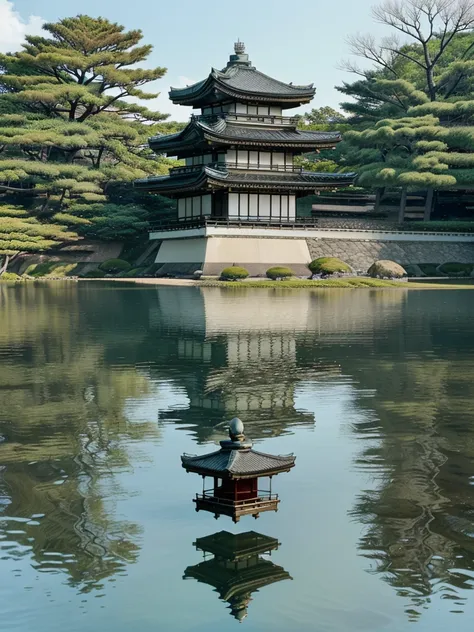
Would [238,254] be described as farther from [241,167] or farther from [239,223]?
[241,167]

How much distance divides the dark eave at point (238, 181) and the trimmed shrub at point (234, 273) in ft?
21.6

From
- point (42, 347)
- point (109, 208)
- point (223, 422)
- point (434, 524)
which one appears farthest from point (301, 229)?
point (434, 524)

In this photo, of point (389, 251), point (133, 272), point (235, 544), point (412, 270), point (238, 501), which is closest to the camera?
point (235, 544)

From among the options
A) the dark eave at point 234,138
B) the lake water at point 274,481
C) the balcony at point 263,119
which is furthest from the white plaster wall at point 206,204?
the lake water at point 274,481

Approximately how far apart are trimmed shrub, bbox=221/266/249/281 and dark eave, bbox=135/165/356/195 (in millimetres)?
6581

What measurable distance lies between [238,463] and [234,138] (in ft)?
187

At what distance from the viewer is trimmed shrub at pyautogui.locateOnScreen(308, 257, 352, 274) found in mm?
64688

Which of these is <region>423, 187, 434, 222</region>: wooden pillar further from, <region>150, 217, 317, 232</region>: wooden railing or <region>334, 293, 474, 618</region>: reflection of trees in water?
<region>334, 293, 474, 618</region>: reflection of trees in water

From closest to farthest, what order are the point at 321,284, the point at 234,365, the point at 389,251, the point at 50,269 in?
the point at 234,365, the point at 321,284, the point at 389,251, the point at 50,269

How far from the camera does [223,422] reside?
58.0 ft

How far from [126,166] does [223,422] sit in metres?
64.1

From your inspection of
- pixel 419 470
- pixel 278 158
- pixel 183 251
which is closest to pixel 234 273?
pixel 183 251

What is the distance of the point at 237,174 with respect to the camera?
2702 inches

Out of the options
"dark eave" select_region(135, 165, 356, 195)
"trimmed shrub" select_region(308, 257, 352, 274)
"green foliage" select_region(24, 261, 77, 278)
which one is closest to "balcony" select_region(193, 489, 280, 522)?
"trimmed shrub" select_region(308, 257, 352, 274)
